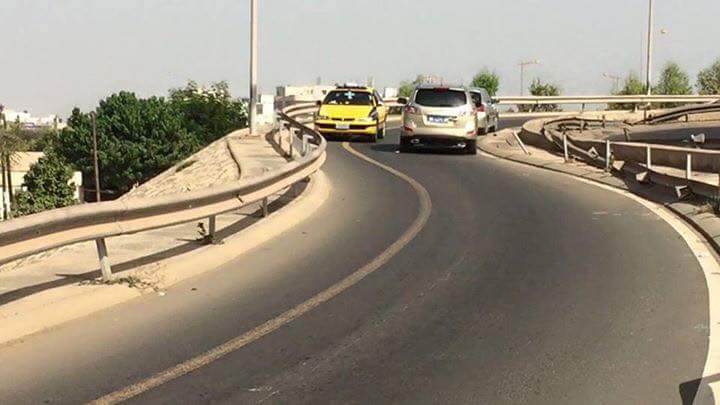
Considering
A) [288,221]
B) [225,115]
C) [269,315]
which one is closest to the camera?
[269,315]

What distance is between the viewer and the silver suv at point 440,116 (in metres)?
23.3

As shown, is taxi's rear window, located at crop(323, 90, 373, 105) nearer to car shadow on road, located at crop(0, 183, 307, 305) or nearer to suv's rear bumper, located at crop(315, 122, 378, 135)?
suv's rear bumper, located at crop(315, 122, 378, 135)

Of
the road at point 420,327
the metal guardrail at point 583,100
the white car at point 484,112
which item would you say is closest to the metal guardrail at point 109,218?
the road at point 420,327

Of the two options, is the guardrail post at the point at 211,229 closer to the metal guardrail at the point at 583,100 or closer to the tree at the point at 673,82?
the metal guardrail at the point at 583,100

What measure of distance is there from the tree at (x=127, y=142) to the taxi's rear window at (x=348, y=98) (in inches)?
1637

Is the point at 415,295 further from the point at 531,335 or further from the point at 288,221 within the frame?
the point at 288,221

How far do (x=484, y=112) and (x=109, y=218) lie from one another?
26.1 m

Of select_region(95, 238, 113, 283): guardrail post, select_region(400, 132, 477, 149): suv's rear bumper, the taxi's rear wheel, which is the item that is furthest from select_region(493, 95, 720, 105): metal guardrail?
select_region(95, 238, 113, 283): guardrail post

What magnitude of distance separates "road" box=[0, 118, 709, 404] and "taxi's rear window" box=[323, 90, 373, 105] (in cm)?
1746

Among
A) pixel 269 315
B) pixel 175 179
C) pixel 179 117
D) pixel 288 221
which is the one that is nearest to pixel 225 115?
pixel 179 117

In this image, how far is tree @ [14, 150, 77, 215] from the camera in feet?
211

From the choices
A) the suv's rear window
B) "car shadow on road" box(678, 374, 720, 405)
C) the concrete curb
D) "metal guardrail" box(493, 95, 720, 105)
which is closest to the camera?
"car shadow on road" box(678, 374, 720, 405)

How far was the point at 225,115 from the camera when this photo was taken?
258 ft

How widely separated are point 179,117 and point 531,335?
6853 centimetres
